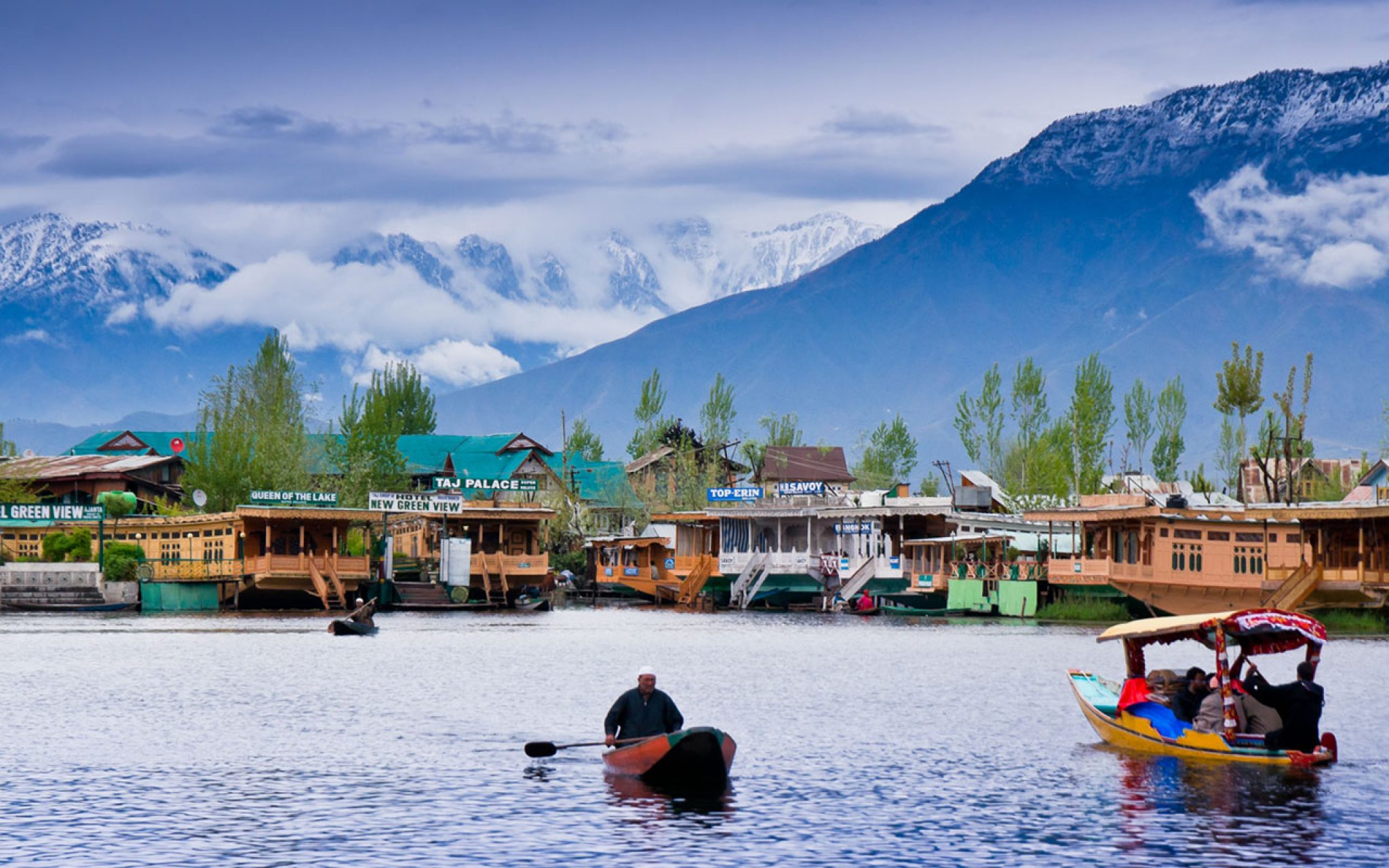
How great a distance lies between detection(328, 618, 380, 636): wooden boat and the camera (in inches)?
2621

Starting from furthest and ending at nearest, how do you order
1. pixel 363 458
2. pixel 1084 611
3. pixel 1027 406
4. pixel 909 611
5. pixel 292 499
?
1. pixel 1027 406
2. pixel 363 458
3. pixel 909 611
4. pixel 292 499
5. pixel 1084 611

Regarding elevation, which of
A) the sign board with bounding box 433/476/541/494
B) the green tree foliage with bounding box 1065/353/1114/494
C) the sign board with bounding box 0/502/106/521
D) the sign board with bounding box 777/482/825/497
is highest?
the green tree foliage with bounding box 1065/353/1114/494

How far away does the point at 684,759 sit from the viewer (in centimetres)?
2888

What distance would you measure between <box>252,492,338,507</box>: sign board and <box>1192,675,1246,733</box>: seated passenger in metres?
66.2

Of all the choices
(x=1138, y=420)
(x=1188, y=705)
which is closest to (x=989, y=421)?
(x=1138, y=420)

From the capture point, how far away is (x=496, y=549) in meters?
98.5

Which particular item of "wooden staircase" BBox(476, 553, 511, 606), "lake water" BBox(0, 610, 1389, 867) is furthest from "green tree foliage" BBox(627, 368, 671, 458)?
"lake water" BBox(0, 610, 1389, 867)

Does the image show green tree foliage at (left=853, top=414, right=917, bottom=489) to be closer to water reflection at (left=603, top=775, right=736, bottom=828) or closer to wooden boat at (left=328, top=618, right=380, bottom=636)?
wooden boat at (left=328, top=618, right=380, bottom=636)

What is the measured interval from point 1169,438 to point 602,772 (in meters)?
143

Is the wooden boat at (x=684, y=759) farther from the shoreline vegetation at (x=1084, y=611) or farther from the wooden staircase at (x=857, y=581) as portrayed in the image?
the wooden staircase at (x=857, y=581)

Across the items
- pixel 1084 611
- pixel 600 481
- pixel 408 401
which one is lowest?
pixel 1084 611

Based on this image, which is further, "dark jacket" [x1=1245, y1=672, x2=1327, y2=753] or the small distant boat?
the small distant boat

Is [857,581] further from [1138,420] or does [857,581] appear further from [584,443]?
[584,443]

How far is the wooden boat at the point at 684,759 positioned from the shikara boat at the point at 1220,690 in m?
A: 7.88
